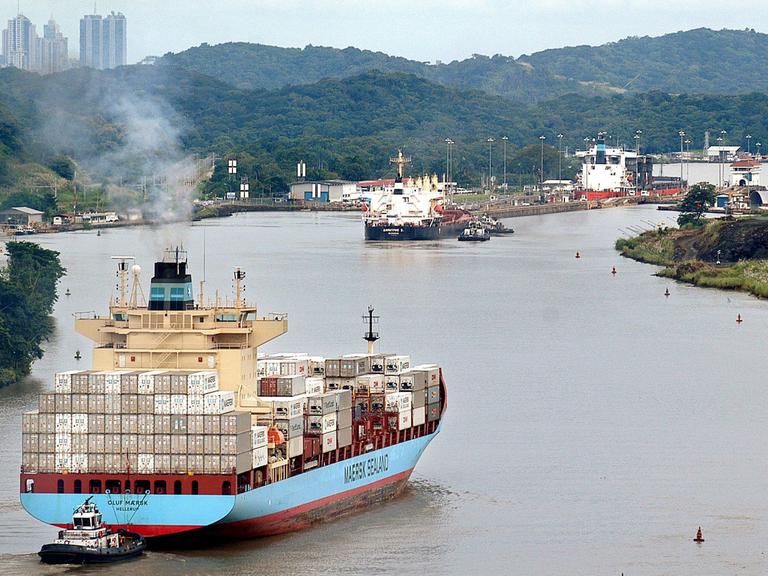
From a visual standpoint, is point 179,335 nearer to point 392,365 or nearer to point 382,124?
point 392,365

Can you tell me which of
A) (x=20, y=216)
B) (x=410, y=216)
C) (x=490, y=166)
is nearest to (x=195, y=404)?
(x=20, y=216)

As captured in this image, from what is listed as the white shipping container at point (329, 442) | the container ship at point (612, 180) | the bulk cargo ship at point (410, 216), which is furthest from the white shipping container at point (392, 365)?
the container ship at point (612, 180)

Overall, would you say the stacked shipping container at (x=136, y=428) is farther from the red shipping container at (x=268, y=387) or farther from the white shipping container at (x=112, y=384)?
the red shipping container at (x=268, y=387)

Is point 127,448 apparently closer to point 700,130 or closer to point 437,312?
point 437,312

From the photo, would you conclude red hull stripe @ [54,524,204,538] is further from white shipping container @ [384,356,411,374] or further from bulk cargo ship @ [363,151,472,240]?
bulk cargo ship @ [363,151,472,240]

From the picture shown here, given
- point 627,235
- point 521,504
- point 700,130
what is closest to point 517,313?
point 521,504

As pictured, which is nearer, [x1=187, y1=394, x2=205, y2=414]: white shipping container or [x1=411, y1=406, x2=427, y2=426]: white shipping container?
[x1=187, y1=394, x2=205, y2=414]: white shipping container

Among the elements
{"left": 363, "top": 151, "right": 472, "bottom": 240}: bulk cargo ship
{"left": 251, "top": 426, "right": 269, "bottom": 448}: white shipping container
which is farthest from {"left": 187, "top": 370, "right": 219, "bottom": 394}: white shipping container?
{"left": 363, "top": 151, "right": 472, "bottom": 240}: bulk cargo ship

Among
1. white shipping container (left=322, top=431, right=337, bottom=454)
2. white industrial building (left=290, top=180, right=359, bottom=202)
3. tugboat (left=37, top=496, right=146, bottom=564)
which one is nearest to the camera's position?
tugboat (left=37, top=496, right=146, bottom=564)
